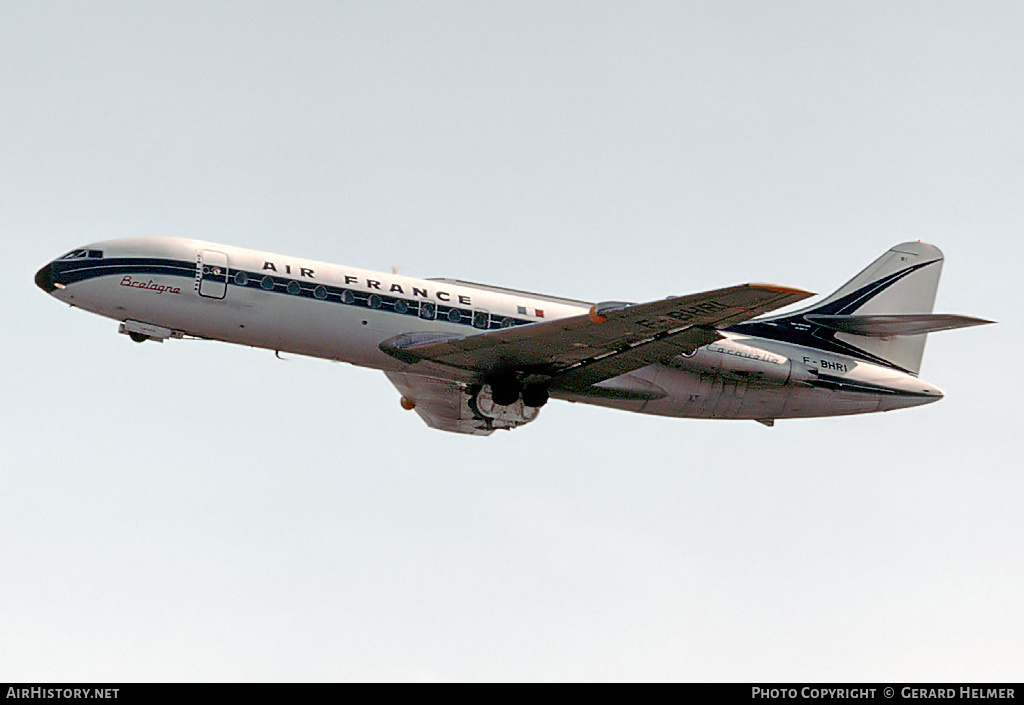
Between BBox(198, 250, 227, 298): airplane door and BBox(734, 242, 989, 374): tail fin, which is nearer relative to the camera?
BBox(198, 250, 227, 298): airplane door

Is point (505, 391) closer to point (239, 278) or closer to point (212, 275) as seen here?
point (239, 278)

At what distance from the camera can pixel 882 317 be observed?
119ft

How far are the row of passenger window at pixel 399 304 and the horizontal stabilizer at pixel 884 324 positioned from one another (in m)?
9.80

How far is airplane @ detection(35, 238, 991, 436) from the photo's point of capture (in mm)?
31016

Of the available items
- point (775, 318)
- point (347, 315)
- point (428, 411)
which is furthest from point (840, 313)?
point (347, 315)

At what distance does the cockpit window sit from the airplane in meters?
0.03

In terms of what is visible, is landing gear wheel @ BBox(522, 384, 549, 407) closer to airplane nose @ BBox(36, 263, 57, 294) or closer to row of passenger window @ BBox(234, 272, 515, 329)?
row of passenger window @ BBox(234, 272, 515, 329)

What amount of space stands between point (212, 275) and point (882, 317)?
18674 mm

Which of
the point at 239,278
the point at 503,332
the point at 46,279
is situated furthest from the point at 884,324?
the point at 46,279

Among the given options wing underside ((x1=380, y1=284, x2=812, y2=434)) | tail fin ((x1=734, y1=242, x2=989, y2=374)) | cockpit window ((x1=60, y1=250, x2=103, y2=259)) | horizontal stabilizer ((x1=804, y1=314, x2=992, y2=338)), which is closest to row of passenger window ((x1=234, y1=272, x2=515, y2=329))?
wing underside ((x1=380, y1=284, x2=812, y2=434))
